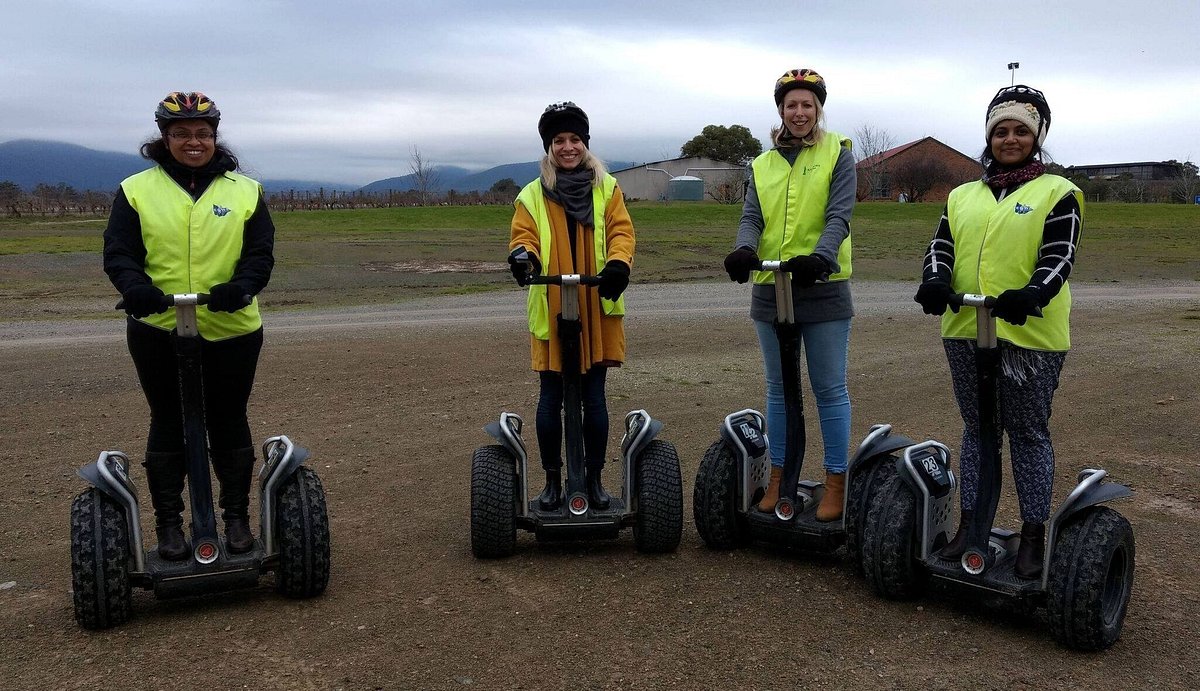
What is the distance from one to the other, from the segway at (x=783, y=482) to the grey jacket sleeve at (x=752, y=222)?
26 cm

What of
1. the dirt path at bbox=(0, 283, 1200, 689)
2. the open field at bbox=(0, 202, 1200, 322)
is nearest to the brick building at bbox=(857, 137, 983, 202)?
the open field at bbox=(0, 202, 1200, 322)

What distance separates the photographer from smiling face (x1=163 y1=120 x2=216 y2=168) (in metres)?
4.18

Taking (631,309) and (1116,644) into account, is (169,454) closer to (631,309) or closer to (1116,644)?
(1116,644)

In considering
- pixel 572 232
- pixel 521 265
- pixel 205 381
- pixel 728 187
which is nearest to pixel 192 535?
pixel 205 381

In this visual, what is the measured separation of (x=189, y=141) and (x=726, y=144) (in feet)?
236

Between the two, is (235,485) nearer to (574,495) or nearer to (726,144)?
(574,495)

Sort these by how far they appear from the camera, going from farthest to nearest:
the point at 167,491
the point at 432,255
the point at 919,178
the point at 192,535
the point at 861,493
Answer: the point at 919,178
the point at 432,255
the point at 861,493
the point at 167,491
the point at 192,535

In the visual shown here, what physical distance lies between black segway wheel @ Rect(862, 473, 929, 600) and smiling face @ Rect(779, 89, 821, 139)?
1682 mm

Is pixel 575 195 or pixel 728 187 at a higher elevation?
pixel 728 187

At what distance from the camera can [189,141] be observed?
4.19 meters

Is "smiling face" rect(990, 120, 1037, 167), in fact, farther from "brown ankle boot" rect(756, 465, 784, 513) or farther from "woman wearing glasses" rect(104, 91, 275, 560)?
"woman wearing glasses" rect(104, 91, 275, 560)

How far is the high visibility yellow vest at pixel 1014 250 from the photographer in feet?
12.7

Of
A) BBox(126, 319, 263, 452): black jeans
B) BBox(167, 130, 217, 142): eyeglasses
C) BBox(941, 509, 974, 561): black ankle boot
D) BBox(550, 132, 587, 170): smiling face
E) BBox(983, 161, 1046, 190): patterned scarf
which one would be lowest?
BBox(941, 509, 974, 561): black ankle boot

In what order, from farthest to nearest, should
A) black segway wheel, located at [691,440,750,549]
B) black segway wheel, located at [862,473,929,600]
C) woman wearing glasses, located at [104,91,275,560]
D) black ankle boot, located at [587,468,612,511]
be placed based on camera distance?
black ankle boot, located at [587,468,612,511], black segway wheel, located at [691,440,750,549], black segway wheel, located at [862,473,929,600], woman wearing glasses, located at [104,91,275,560]
